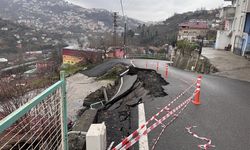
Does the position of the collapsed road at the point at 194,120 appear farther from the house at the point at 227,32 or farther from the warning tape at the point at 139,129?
the house at the point at 227,32

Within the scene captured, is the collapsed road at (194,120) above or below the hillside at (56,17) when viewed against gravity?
below

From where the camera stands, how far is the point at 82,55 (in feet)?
122

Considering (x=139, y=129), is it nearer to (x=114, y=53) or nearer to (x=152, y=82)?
(x=152, y=82)

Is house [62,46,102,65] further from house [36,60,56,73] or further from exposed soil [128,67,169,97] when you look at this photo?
exposed soil [128,67,169,97]

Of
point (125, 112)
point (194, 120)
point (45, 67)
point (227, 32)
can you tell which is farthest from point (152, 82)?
point (227, 32)

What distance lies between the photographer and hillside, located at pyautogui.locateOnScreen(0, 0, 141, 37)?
474 ft

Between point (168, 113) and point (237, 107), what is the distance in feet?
9.69

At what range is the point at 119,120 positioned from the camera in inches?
292

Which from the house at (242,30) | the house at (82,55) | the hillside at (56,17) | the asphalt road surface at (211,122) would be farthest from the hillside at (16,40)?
the hillside at (56,17)

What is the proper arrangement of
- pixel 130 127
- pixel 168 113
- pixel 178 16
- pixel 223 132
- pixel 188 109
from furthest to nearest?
pixel 178 16 → pixel 188 109 → pixel 168 113 → pixel 130 127 → pixel 223 132

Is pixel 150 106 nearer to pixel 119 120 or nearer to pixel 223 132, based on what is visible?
pixel 119 120

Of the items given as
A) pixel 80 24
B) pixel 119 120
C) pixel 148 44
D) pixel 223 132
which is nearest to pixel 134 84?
pixel 119 120

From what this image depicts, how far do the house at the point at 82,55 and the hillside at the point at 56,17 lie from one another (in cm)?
9693

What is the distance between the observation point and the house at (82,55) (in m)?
34.8
